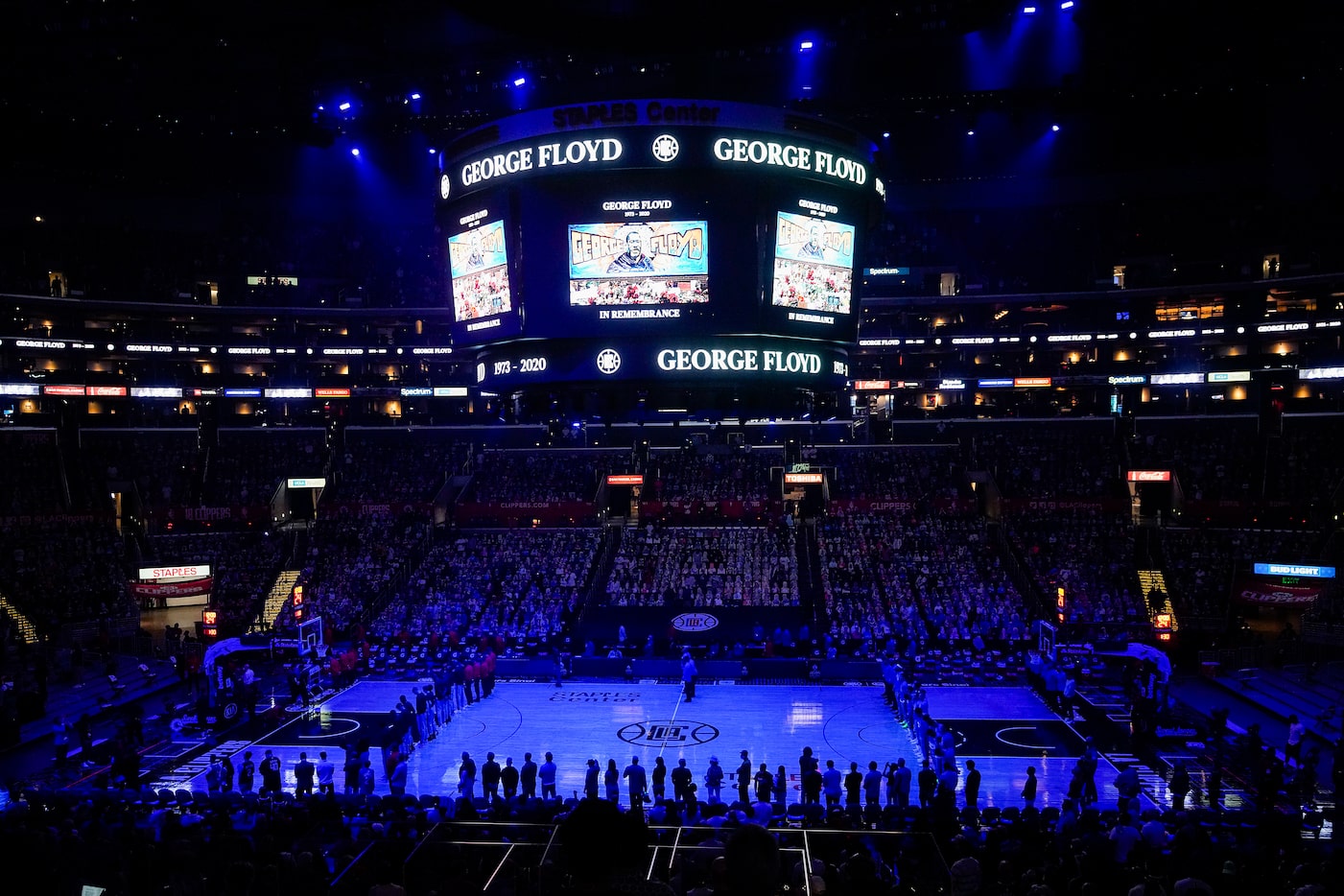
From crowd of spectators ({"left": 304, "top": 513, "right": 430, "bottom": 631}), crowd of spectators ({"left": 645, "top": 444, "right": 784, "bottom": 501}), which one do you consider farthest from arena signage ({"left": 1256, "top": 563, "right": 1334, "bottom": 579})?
crowd of spectators ({"left": 304, "top": 513, "right": 430, "bottom": 631})

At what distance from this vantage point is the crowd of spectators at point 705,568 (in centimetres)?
3459

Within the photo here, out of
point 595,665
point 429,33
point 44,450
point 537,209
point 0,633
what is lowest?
point 595,665

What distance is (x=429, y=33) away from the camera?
1329 inches

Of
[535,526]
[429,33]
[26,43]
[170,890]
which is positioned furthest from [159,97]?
[170,890]

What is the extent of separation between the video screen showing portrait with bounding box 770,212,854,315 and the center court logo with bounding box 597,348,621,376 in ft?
7.37

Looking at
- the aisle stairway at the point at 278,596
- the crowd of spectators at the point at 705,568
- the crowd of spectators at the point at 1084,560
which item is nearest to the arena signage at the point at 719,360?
the crowd of spectators at the point at 705,568

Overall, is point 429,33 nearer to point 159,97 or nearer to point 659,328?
point 159,97

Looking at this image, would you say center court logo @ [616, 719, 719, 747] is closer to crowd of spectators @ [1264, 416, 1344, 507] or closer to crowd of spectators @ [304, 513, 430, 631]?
crowd of spectators @ [304, 513, 430, 631]

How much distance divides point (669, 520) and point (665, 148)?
30.7 meters

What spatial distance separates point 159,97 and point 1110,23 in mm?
34122

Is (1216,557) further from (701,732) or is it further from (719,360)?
→ (719,360)

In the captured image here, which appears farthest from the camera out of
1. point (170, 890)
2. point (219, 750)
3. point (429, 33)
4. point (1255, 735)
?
point (429, 33)

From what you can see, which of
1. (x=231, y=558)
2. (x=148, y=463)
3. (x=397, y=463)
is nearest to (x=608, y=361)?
(x=231, y=558)

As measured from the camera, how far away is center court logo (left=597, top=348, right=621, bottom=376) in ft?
39.5
